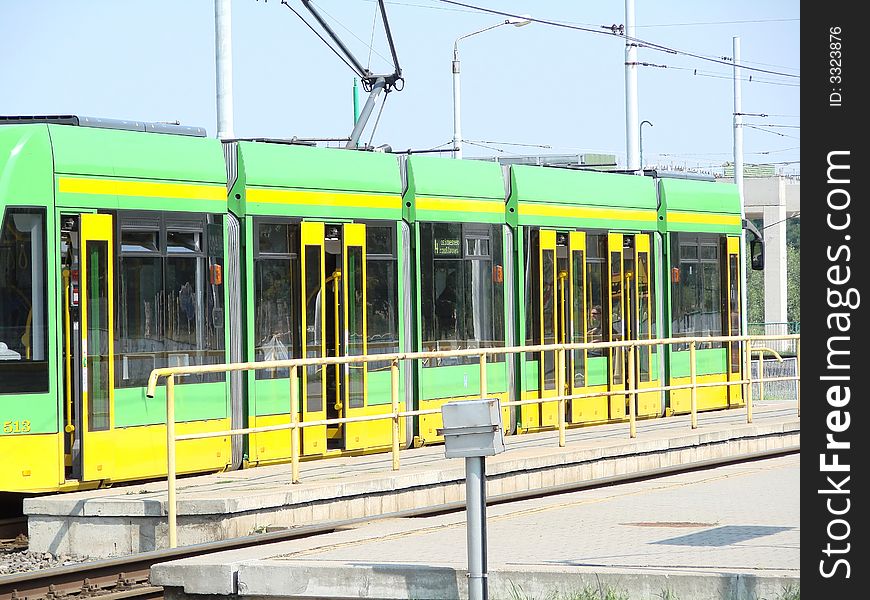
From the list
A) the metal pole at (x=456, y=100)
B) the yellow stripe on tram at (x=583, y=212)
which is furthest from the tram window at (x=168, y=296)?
the metal pole at (x=456, y=100)

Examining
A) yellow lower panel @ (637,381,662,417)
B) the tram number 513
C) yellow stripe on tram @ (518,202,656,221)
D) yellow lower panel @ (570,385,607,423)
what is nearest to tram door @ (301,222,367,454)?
the tram number 513

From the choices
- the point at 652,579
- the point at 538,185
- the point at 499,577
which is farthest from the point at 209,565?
the point at 538,185

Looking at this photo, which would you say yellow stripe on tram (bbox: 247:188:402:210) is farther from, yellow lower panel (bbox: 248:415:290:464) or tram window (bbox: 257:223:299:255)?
yellow lower panel (bbox: 248:415:290:464)

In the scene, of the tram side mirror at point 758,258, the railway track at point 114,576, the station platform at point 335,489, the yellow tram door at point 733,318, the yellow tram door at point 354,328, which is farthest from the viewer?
the tram side mirror at point 758,258

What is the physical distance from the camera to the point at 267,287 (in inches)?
638

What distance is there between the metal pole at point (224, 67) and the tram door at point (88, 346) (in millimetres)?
5979

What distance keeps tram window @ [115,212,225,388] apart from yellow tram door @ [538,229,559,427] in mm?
5681

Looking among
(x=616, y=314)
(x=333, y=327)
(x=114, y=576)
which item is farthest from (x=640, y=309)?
(x=114, y=576)

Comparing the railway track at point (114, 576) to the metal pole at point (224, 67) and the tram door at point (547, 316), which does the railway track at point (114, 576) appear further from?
the metal pole at point (224, 67)

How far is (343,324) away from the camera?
1698 cm

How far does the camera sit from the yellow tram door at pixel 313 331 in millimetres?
16500

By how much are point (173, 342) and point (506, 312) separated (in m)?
5.67

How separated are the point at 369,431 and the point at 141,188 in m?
3.91
